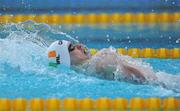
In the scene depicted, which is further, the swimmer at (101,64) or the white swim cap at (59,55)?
the white swim cap at (59,55)

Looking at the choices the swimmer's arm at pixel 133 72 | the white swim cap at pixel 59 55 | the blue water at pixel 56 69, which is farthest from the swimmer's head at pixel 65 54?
the swimmer's arm at pixel 133 72

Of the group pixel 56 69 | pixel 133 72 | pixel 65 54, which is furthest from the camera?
pixel 56 69

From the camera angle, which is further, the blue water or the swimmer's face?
the swimmer's face

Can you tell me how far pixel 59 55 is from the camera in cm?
395

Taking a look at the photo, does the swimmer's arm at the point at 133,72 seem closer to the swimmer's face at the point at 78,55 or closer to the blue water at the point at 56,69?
the blue water at the point at 56,69

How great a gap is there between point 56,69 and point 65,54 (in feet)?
0.94

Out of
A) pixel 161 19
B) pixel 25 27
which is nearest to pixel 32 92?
pixel 25 27

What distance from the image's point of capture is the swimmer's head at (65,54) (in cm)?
393

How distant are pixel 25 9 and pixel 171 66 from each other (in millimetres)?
2531

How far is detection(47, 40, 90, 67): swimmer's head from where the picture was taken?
3.93 meters

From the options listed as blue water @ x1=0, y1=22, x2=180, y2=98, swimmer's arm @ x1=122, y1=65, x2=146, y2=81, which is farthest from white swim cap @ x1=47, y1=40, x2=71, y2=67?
swimmer's arm @ x1=122, y1=65, x2=146, y2=81

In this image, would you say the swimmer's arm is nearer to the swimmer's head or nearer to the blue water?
the blue water

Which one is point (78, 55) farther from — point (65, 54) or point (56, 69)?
point (56, 69)

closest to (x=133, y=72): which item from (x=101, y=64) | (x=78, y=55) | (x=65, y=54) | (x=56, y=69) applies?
(x=101, y=64)
